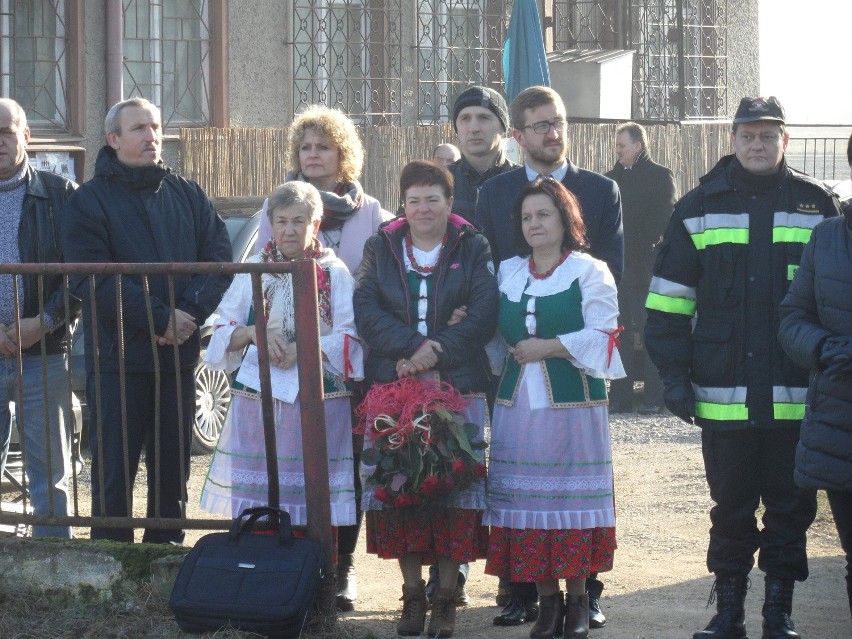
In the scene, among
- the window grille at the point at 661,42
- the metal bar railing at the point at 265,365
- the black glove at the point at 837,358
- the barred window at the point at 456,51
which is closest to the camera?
the black glove at the point at 837,358

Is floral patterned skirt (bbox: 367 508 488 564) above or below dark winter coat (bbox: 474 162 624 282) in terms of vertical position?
below

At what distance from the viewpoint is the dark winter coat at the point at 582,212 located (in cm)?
588

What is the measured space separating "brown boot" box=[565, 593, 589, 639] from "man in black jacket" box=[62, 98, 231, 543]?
1.65 meters

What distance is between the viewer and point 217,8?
13930 mm

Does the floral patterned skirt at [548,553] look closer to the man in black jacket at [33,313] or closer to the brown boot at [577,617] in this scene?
the brown boot at [577,617]

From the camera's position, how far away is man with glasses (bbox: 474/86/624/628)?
19.0 feet

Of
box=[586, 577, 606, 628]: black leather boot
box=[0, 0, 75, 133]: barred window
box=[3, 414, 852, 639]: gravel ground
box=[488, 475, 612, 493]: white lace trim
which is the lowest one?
box=[3, 414, 852, 639]: gravel ground

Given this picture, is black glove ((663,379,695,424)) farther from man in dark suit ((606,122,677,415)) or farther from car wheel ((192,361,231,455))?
man in dark suit ((606,122,677,415))

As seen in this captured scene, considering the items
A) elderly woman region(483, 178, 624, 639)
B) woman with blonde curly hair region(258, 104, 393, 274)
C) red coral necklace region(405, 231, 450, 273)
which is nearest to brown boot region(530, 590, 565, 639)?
elderly woman region(483, 178, 624, 639)

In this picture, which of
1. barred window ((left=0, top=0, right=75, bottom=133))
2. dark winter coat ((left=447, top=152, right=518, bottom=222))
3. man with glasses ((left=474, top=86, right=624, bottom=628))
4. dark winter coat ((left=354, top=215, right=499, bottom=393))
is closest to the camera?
dark winter coat ((left=354, top=215, right=499, bottom=393))

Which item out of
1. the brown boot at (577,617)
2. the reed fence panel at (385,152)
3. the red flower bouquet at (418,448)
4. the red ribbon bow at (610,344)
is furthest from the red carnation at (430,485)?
the reed fence panel at (385,152)

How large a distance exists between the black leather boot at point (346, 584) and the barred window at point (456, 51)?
33.9ft

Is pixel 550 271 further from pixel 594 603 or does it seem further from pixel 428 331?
pixel 594 603

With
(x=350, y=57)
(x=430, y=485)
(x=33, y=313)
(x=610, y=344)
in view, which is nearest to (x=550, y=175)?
(x=610, y=344)
